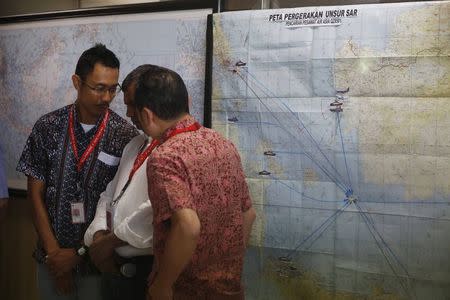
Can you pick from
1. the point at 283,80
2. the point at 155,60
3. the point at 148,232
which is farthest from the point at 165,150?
the point at 155,60

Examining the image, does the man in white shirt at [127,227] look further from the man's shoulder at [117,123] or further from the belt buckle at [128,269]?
the man's shoulder at [117,123]

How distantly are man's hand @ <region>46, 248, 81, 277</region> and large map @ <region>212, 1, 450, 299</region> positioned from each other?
2.18ft

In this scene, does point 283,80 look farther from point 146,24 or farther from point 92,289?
point 92,289

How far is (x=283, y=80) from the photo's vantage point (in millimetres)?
1590

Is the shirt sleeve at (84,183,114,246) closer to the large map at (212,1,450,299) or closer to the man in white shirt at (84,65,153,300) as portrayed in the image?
the man in white shirt at (84,65,153,300)

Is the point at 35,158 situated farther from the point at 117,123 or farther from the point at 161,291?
the point at 161,291

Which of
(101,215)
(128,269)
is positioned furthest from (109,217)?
(128,269)

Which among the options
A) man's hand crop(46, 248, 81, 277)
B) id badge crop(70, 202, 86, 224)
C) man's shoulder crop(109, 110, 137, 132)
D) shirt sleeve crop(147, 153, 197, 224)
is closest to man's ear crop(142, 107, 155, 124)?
shirt sleeve crop(147, 153, 197, 224)

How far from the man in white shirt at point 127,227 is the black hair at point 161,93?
0.25 feet

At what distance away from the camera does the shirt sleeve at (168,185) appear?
1.09 meters

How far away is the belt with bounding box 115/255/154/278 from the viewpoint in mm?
1385

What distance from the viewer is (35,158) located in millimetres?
1692

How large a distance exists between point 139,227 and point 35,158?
67 centimetres

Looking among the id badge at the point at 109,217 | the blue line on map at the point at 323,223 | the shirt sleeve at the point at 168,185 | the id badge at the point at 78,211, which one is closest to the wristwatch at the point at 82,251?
the id badge at the point at 78,211
